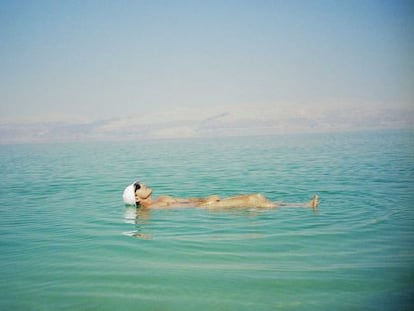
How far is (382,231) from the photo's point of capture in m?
8.00

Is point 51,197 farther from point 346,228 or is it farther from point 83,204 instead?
point 346,228

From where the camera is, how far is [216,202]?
10656 millimetres

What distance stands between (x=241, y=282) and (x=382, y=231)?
4012mm

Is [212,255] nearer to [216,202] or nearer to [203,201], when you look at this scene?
[216,202]

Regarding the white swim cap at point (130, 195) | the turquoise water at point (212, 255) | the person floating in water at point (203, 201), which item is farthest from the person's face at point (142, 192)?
A: the turquoise water at point (212, 255)

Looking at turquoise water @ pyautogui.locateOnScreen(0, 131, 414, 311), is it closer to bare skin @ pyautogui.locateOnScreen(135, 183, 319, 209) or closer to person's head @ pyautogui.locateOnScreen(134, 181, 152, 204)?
bare skin @ pyautogui.locateOnScreen(135, 183, 319, 209)

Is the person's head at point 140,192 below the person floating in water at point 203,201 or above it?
above

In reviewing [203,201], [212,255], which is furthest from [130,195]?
[212,255]

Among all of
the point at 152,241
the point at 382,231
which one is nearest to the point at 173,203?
the point at 152,241

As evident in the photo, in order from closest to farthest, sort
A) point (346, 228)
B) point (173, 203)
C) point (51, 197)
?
point (346, 228) < point (173, 203) < point (51, 197)

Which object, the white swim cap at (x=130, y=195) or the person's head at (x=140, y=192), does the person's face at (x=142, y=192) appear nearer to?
the person's head at (x=140, y=192)

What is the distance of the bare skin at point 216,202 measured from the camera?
10.1 meters

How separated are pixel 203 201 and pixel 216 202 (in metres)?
0.51

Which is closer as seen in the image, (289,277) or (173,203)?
(289,277)
